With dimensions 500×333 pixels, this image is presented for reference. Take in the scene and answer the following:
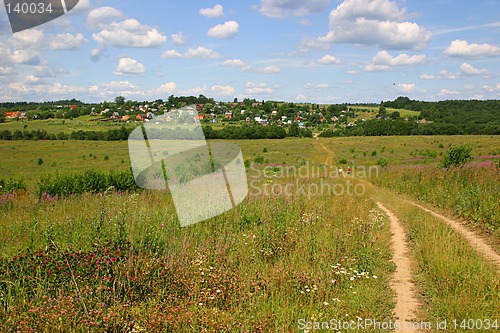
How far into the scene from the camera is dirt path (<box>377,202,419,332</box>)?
5062 millimetres

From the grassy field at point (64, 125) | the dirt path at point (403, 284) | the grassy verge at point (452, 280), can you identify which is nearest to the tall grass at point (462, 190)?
the grassy verge at point (452, 280)

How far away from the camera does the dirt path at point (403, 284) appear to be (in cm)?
506

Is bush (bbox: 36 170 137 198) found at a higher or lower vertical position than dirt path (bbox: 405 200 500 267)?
higher

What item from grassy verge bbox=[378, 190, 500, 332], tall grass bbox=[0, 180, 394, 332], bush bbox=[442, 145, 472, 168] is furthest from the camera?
bush bbox=[442, 145, 472, 168]

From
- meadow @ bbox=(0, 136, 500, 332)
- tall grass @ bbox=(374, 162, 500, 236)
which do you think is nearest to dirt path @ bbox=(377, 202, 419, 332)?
meadow @ bbox=(0, 136, 500, 332)

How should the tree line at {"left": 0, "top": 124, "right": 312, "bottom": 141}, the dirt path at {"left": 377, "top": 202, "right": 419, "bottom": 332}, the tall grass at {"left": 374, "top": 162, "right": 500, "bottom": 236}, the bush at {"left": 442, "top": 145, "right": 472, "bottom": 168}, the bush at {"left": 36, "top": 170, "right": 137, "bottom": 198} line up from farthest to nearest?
the tree line at {"left": 0, "top": 124, "right": 312, "bottom": 141}
the bush at {"left": 442, "top": 145, "right": 472, "bottom": 168}
the bush at {"left": 36, "top": 170, "right": 137, "bottom": 198}
the tall grass at {"left": 374, "top": 162, "right": 500, "bottom": 236}
the dirt path at {"left": 377, "top": 202, "right": 419, "bottom": 332}

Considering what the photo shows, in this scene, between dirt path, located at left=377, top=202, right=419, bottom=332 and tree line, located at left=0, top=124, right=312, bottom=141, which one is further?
tree line, located at left=0, top=124, right=312, bottom=141

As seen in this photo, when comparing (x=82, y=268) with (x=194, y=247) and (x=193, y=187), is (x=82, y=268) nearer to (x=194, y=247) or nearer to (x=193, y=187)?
(x=194, y=247)

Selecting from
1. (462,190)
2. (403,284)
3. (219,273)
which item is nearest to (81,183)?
(219,273)

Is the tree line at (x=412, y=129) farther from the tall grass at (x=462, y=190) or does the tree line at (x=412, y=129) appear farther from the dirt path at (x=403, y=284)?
the dirt path at (x=403, y=284)

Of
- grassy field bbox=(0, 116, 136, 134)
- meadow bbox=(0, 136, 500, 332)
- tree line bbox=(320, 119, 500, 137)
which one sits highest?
grassy field bbox=(0, 116, 136, 134)

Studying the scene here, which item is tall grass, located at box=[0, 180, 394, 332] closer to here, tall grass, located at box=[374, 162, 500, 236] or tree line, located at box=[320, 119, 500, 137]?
tall grass, located at box=[374, 162, 500, 236]

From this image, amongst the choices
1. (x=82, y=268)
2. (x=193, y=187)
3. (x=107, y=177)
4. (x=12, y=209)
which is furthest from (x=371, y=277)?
(x=107, y=177)

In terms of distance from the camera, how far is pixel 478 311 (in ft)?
15.9
